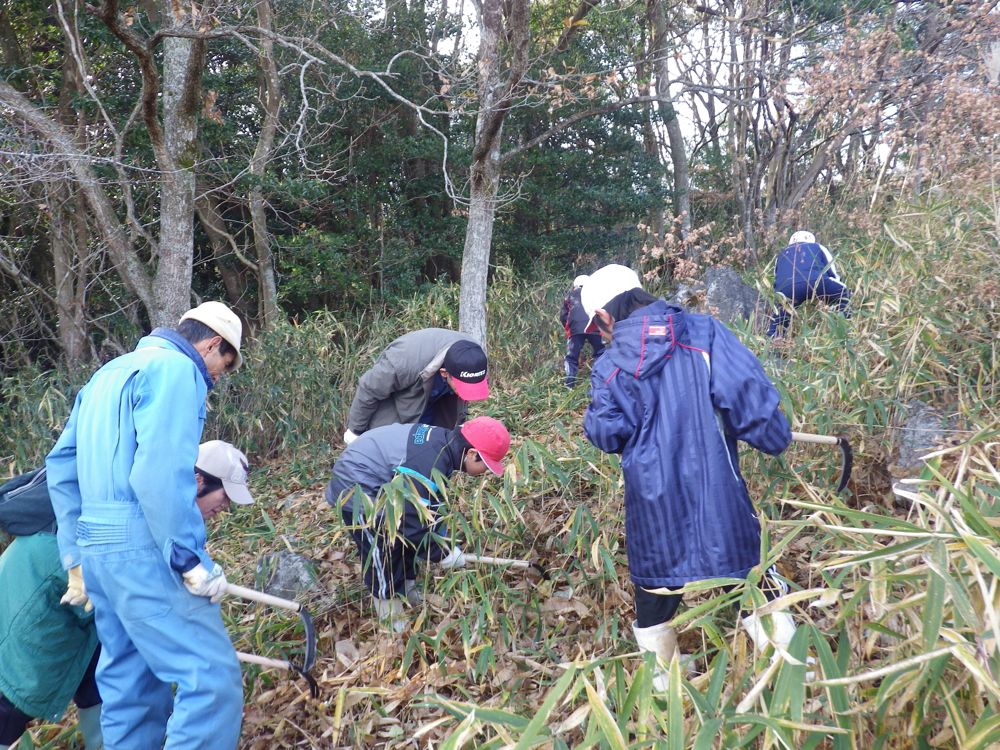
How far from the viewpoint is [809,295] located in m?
4.87

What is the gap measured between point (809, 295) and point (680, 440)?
3015mm

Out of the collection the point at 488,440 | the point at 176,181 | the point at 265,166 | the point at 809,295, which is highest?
the point at 265,166

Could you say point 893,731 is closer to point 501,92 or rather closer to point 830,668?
point 830,668

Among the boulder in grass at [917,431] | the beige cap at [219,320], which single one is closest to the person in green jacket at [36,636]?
the beige cap at [219,320]

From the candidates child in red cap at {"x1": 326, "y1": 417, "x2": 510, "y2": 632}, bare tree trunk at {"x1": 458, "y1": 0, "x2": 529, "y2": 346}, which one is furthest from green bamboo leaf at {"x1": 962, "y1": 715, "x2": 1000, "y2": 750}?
bare tree trunk at {"x1": 458, "y1": 0, "x2": 529, "y2": 346}

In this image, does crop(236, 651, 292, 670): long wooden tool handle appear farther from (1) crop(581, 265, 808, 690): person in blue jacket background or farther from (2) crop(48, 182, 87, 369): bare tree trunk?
(2) crop(48, 182, 87, 369): bare tree trunk

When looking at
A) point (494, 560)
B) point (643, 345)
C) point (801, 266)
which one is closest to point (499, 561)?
point (494, 560)

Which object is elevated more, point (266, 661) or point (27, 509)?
point (27, 509)

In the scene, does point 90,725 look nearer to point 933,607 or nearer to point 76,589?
point 76,589

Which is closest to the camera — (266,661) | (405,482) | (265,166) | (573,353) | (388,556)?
(266,661)

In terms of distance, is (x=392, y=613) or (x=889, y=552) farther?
(x=392, y=613)

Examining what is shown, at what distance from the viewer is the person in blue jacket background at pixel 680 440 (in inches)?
92.4

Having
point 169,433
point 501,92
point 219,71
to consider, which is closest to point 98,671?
point 169,433

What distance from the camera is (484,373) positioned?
3.88 meters
